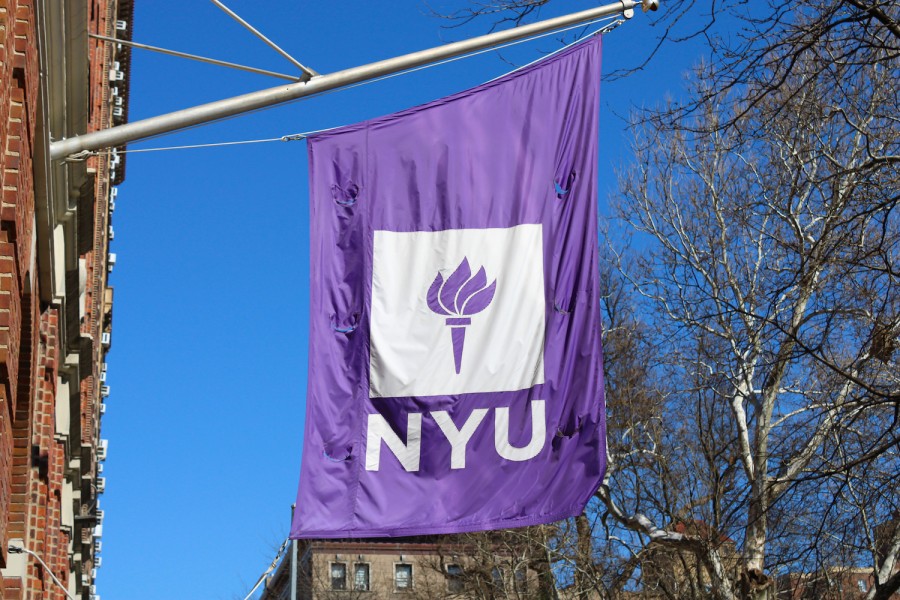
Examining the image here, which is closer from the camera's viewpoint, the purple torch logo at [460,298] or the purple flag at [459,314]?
the purple flag at [459,314]

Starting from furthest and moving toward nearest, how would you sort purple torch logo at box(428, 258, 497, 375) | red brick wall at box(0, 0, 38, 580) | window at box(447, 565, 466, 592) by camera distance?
window at box(447, 565, 466, 592)
purple torch logo at box(428, 258, 497, 375)
red brick wall at box(0, 0, 38, 580)

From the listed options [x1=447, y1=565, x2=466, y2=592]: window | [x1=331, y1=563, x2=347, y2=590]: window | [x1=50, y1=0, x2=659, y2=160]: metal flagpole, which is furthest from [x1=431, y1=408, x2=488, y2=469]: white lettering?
[x1=331, y1=563, x2=347, y2=590]: window

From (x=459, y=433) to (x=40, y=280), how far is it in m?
5.04

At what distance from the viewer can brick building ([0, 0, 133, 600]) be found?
694 centimetres

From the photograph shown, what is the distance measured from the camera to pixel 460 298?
760cm

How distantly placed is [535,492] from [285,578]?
59.5 metres

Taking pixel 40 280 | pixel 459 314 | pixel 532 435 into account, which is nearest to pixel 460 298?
pixel 459 314

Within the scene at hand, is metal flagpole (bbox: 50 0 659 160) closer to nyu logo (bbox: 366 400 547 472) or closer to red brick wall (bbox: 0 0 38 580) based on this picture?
red brick wall (bbox: 0 0 38 580)

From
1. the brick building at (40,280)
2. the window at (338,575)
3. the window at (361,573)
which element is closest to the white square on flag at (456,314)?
the brick building at (40,280)

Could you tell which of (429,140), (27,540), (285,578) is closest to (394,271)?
(429,140)

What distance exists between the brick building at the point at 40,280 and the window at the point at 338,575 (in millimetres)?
40015

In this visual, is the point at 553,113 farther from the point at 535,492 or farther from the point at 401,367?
the point at 535,492

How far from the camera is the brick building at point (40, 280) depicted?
273 inches

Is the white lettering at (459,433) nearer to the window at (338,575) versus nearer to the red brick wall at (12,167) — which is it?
the red brick wall at (12,167)
